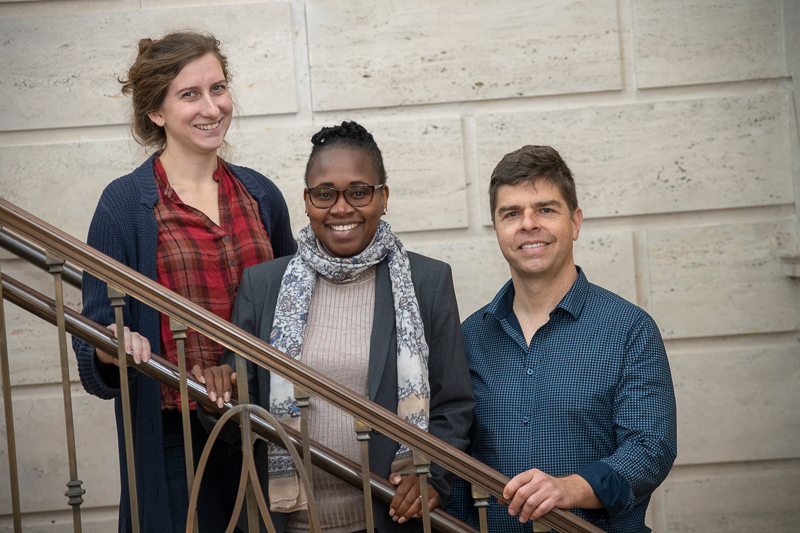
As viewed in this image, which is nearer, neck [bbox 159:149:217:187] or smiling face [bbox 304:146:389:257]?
smiling face [bbox 304:146:389:257]

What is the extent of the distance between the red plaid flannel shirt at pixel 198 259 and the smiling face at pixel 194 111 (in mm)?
147

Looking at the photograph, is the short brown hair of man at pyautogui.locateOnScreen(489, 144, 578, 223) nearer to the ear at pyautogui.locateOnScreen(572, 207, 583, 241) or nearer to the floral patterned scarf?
the ear at pyautogui.locateOnScreen(572, 207, 583, 241)

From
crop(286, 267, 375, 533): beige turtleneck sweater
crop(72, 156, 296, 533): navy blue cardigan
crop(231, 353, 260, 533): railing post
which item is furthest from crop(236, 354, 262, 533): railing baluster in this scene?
crop(72, 156, 296, 533): navy blue cardigan

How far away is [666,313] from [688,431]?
66 centimetres

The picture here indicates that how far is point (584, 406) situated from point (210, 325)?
45.8 inches

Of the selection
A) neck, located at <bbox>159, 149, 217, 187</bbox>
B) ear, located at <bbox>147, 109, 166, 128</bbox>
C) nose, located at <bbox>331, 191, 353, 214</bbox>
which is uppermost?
ear, located at <bbox>147, 109, 166, 128</bbox>

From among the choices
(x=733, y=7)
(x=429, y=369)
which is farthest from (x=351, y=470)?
(x=733, y=7)

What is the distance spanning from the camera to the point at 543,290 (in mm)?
2525

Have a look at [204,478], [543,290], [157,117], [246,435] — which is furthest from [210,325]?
[543,290]

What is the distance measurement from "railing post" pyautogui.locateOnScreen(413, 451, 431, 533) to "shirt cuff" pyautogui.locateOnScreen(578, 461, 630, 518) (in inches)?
17.7

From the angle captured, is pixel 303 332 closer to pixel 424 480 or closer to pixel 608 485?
pixel 424 480

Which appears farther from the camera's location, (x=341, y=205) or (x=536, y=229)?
(x=536, y=229)

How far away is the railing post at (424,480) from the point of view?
211 centimetres

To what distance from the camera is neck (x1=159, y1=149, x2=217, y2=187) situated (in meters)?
2.64
